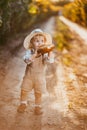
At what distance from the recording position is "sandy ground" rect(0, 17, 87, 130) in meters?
6.19

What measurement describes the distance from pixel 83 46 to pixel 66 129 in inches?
379

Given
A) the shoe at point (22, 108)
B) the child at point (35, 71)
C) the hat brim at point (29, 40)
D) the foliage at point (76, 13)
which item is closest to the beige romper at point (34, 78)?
the child at point (35, 71)

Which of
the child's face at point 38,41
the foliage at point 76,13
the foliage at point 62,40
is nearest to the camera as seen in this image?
the child's face at point 38,41

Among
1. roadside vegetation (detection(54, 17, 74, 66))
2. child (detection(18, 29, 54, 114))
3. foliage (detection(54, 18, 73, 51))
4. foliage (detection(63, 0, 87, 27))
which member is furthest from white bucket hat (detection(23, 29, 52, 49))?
foliage (detection(63, 0, 87, 27))

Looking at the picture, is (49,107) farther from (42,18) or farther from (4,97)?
(42,18)

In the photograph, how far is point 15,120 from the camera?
6.17 metres

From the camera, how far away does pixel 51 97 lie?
7746 mm

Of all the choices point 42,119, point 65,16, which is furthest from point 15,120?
point 65,16

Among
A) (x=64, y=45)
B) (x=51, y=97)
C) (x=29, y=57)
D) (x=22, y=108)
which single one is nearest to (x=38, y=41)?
(x=29, y=57)

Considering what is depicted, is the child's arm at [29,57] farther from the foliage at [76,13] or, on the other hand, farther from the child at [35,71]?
the foliage at [76,13]

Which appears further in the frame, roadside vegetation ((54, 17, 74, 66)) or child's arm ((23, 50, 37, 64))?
roadside vegetation ((54, 17, 74, 66))

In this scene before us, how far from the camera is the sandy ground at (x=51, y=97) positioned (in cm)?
619

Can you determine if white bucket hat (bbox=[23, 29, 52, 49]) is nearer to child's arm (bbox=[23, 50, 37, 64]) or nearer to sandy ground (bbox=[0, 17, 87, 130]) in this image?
child's arm (bbox=[23, 50, 37, 64])

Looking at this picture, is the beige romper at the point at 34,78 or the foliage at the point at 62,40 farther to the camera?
the foliage at the point at 62,40
